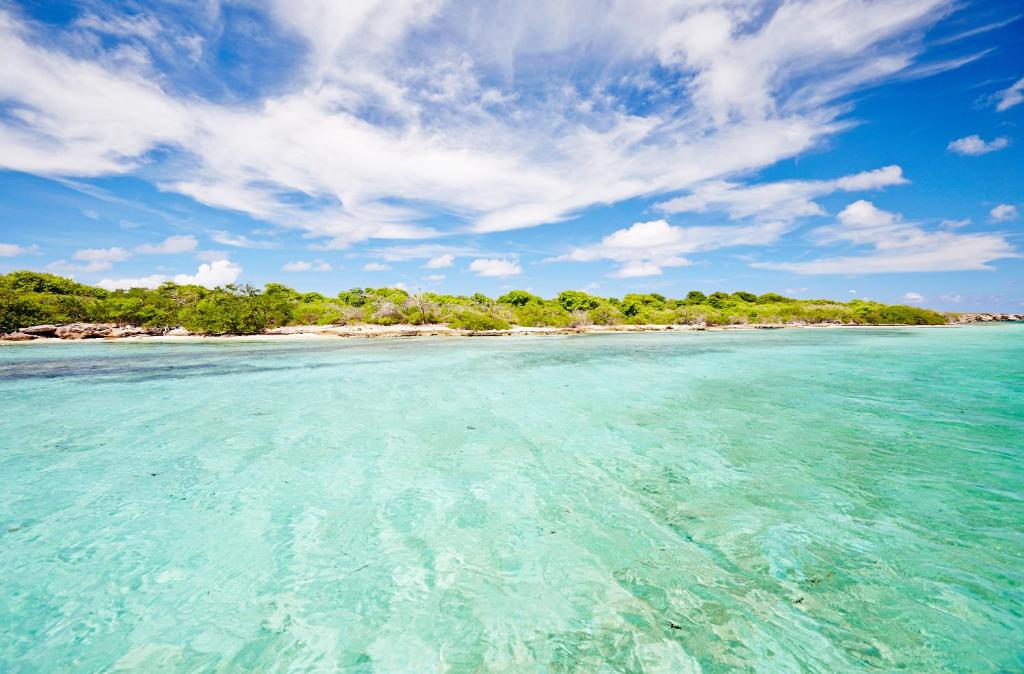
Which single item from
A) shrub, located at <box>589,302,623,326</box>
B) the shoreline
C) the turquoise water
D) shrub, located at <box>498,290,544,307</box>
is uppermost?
shrub, located at <box>498,290,544,307</box>

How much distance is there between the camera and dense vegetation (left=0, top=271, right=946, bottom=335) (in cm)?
3669

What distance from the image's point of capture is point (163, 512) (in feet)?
14.5

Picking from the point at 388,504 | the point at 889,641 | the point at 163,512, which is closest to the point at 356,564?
the point at 388,504

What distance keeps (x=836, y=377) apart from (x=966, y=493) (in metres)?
9.82

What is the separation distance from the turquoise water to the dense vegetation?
35.0 metres

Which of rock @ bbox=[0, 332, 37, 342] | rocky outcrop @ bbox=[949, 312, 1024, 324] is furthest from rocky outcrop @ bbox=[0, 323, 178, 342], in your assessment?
rocky outcrop @ bbox=[949, 312, 1024, 324]

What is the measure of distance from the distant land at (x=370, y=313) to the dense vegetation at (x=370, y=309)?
101 millimetres

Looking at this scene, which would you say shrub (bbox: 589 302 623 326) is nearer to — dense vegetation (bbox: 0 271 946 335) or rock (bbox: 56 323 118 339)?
dense vegetation (bbox: 0 271 946 335)

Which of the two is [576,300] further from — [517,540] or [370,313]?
[517,540]

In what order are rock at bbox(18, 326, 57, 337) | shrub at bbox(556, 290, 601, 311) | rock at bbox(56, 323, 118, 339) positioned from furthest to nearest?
1. shrub at bbox(556, 290, 601, 311)
2. rock at bbox(56, 323, 118, 339)
3. rock at bbox(18, 326, 57, 337)

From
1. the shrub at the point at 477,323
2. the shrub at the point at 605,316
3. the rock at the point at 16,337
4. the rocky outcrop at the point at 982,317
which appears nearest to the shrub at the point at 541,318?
the shrub at the point at 605,316

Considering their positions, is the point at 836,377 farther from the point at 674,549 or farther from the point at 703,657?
the point at 703,657

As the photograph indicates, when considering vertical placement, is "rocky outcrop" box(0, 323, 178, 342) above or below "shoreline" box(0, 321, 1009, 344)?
above

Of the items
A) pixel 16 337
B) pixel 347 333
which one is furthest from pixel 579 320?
pixel 16 337
